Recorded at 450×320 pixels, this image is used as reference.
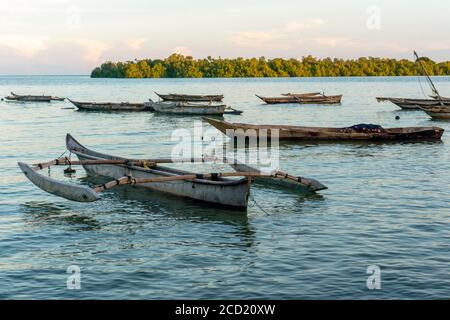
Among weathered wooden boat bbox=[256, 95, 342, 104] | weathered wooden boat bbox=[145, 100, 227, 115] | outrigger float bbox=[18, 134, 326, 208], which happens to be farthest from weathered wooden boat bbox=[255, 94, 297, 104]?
outrigger float bbox=[18, 134, 326, 208]

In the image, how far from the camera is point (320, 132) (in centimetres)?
3072

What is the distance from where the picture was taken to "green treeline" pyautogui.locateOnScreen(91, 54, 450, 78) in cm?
17700

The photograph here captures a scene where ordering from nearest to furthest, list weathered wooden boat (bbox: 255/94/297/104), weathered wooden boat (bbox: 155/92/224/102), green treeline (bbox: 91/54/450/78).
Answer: weathered wooden boat (bbox: 155/92/224/102), weathered wooden boat (bbox: 255/94/297/104), green treeline (bbox: 91/54/450/78)

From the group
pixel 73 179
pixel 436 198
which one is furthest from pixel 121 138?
pixel 436 198

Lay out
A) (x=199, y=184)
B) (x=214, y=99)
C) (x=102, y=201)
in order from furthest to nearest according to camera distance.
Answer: (x=214, y=99) < (x=102, y=201) < (x=199, y=184)

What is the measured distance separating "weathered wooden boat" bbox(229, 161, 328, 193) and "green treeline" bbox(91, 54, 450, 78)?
16190 cm

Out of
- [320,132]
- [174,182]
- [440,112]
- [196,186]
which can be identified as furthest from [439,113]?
[196,186]

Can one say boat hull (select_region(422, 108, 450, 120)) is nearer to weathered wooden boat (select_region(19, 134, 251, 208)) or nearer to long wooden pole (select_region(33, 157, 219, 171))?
long wooden pole (select_region(33, 157, 219, 171))

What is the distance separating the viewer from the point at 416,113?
5338 centimetres

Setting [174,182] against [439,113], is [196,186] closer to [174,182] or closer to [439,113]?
[174,182]

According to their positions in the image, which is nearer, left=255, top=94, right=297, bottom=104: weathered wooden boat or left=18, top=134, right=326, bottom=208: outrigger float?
left=18, top=134, right=326, bottom=208: outrigger float

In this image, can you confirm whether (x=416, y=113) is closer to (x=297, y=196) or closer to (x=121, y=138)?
(x=121, y=138)

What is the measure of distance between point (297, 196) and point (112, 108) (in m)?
39.3

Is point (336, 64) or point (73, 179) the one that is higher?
point (336, 64)
